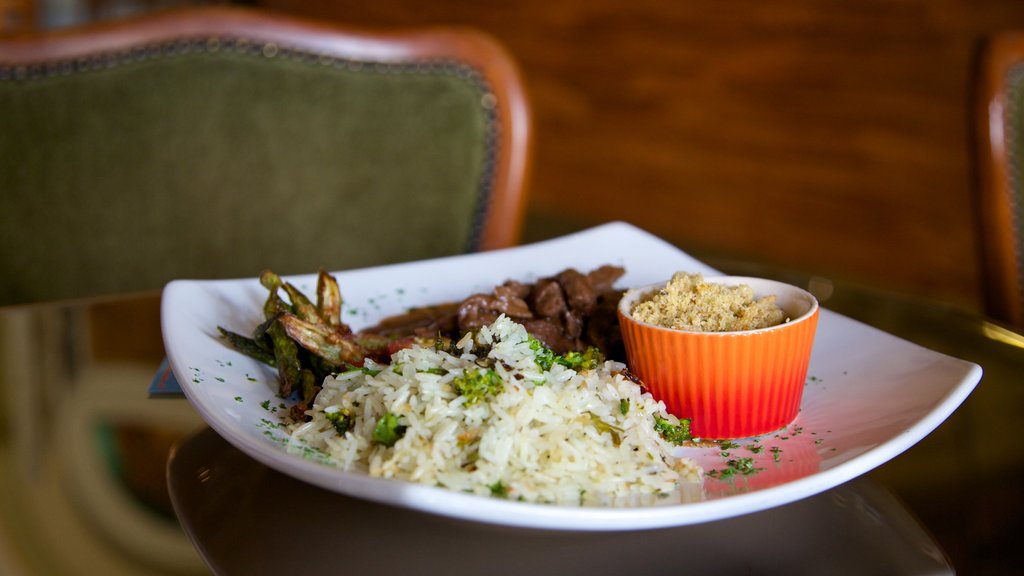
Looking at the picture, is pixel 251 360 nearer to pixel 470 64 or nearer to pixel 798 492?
pixel 798 492

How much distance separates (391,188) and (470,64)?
46 cm

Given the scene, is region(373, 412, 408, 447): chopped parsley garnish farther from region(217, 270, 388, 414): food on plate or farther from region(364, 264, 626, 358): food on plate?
region(364, 264, 626, 358): food on plate

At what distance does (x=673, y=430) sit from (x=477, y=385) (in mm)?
342

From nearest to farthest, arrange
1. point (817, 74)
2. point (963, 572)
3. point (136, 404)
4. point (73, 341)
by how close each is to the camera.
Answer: point (963, 572), point (136, 404), point (73, 341), point (817, 74)

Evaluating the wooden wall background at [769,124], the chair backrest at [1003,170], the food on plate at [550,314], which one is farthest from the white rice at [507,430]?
the wooden wall background at [769,124]

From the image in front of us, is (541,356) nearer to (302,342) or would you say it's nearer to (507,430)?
(507,430)

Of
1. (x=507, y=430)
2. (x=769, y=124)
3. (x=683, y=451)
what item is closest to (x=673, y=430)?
(x=683, y=451)

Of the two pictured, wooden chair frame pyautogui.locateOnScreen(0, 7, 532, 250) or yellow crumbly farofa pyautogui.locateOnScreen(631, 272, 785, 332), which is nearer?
yellow crumbly farofa pyautogui.locateOnScreen(631, 272, 785, 332)

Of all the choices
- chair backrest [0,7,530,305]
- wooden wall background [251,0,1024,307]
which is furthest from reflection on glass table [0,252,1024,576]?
wooden wall background [251,0,1024,307]

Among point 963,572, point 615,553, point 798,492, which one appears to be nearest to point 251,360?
point 615,553

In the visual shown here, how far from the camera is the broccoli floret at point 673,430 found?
1.47 meters

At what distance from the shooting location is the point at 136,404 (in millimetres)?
1721

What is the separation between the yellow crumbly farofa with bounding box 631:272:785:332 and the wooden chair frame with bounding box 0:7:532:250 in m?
1.33

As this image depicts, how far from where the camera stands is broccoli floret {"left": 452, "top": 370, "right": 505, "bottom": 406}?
1.32 metres
